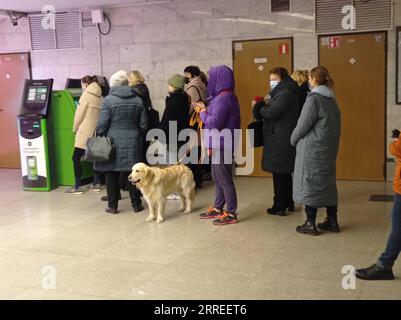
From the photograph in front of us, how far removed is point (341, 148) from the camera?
7.16 m

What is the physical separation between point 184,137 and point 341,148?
2.42m

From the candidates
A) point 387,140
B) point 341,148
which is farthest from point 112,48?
point 387,140

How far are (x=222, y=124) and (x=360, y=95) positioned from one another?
116 inches

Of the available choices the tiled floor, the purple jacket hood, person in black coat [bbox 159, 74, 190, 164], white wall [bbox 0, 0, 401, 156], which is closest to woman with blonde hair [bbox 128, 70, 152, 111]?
person in black coat [bbox 159, 74, 190, 164]

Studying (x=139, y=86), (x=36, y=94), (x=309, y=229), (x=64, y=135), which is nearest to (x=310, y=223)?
(x=309, y=229)

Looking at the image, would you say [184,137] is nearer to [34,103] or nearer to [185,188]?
[185,188]

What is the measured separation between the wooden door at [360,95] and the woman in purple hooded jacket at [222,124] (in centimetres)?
266

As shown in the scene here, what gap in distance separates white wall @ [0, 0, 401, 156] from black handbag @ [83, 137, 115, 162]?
8.95 feet

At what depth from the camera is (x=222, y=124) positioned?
4.82 m

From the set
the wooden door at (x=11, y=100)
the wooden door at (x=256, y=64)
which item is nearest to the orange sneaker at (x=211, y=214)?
the wooden door at (x=256, y=64)

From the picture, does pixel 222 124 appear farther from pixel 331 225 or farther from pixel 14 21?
pixel 14 21

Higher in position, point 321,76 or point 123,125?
point 321,76

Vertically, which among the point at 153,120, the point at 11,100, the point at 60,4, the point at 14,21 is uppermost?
the point at 60,4

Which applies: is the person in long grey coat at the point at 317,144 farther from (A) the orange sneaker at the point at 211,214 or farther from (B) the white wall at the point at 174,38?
(B) the white wall at the point at 174,38
